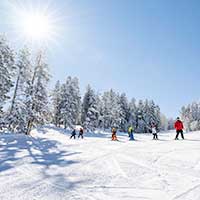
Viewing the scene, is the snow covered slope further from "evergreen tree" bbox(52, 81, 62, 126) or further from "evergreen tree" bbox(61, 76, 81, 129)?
"evergreen tree" bbox(52, 81, 62, 126)

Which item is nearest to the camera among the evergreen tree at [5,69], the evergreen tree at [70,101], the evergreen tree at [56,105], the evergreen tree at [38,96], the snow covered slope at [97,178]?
the snow covered slope at [97,178]

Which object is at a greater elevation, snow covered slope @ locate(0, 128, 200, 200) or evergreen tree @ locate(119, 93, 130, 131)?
evergreen tree @ locate(119, 93, 130, 131)

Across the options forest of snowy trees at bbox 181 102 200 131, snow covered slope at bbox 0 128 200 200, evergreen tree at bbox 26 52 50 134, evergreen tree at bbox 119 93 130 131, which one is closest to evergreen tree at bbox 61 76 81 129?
evergreen tree at bbox 26 52 50 134

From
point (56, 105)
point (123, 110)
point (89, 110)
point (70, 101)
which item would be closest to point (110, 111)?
point (123, 110)

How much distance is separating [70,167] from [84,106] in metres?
50.3

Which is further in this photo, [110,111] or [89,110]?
[110,111]

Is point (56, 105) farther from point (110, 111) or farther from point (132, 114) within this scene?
point (132, 114)

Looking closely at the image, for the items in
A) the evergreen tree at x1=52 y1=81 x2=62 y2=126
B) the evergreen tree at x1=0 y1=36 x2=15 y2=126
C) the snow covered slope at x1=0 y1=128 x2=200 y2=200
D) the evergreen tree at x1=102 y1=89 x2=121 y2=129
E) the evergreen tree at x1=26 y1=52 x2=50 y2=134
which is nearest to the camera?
the snow covered slope at x1=0 y1=128 x2=200 y2=200

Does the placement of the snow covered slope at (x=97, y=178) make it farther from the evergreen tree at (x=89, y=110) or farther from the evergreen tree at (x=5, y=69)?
the evergreen tree at (x=89, y=110)

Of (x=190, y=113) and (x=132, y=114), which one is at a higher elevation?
(x=190, y=113)

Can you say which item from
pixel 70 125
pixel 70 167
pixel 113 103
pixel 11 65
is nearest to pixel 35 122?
pixel 11 65

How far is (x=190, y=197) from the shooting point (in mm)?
5469

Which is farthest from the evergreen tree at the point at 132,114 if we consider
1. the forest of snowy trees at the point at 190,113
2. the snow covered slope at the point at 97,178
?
the snow covered slope at the point at 97,178

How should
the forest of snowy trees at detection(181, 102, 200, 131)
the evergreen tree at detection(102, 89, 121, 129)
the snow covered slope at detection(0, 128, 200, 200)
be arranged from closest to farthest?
the snow covered slope at detection(0, 128, 200, 200), the evergreen tree at detection(102, 89, 121, 129), the forest of snowy trees at detection(181, 102, 200, 131)
